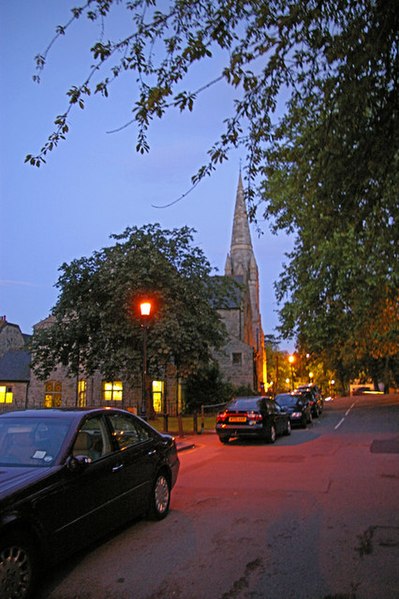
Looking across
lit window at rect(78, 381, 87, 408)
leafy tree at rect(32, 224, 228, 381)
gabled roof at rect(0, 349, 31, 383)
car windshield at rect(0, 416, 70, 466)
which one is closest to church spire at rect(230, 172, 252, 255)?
gabled roof at rect(0, 349, 31, 383)

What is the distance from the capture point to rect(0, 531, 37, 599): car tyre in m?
3.70

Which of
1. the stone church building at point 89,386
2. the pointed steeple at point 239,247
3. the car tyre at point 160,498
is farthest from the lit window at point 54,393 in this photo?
the pointed steeple at point 239,247

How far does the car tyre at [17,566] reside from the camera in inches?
146

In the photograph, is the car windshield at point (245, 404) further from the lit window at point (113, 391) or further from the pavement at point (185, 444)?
the lit window at point (113, 391)

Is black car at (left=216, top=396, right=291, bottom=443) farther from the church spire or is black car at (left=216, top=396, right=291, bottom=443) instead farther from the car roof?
the church spire

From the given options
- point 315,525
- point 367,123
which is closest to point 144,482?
point 315,525

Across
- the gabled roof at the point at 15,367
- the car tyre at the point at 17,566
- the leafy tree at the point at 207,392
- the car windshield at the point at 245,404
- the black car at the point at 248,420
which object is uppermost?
the gabled roof at the point at 15,367

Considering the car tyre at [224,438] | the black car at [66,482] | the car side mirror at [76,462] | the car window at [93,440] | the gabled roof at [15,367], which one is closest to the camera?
the black car at [66,482]

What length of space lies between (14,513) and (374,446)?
42.6ft

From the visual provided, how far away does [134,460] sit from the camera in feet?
19.7

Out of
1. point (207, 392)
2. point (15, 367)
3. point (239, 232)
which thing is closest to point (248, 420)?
point (207, 392)

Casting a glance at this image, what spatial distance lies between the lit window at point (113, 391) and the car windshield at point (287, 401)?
1735cm

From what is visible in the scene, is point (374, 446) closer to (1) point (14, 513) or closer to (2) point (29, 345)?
(1) point (14, 513)

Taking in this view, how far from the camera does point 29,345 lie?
88.6 feet
